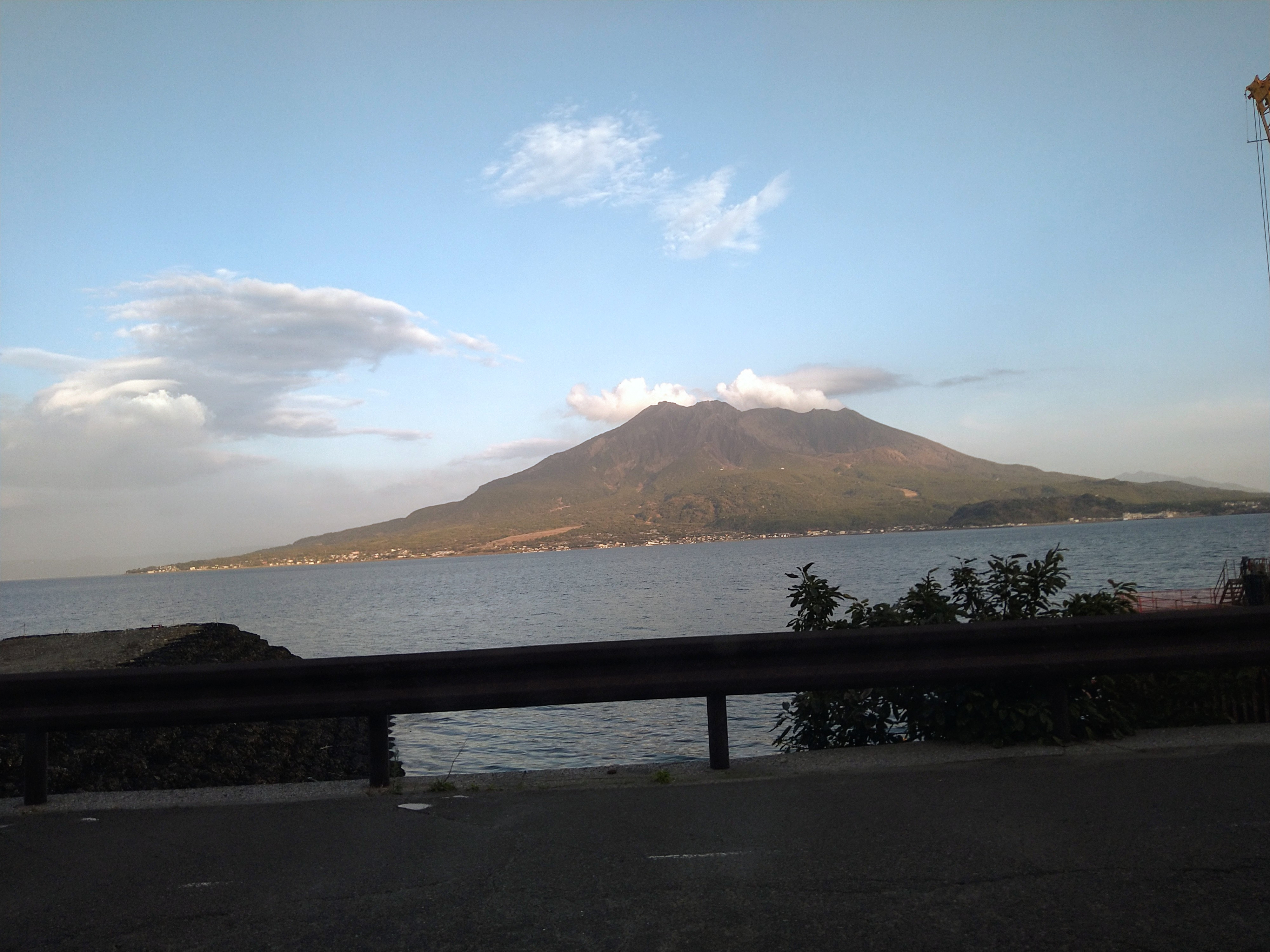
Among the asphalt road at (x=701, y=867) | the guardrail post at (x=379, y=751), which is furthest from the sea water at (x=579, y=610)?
the asphalt road at (x=701, y=867)

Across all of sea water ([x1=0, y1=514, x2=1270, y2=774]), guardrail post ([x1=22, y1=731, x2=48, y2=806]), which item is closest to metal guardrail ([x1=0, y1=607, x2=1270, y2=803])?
guardrail post ([x1=22, y1=731, x2=48, y2=806])

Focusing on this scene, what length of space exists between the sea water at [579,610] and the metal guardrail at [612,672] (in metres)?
6.28

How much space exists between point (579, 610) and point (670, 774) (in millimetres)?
54720

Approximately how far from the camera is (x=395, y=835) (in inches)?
213

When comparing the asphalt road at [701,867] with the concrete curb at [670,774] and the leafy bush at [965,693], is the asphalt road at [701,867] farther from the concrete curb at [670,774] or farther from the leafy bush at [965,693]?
the leafy bush at [965,693]

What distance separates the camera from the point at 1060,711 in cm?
696

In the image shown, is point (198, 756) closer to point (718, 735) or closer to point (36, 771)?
point (36, 771)

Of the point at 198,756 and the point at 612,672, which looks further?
the point at 198,756

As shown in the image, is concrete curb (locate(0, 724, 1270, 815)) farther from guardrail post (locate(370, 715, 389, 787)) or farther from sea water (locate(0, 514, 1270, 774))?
sea water (locate(0, 514, 1270, 774))

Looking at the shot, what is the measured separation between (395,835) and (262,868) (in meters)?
0.75

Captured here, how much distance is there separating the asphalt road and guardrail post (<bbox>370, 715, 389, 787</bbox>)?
31 centimetres

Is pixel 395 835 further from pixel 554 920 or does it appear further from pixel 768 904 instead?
pixel 768 904

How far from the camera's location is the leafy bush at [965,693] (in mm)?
7133

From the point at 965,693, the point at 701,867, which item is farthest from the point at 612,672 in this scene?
the point at 965,693
